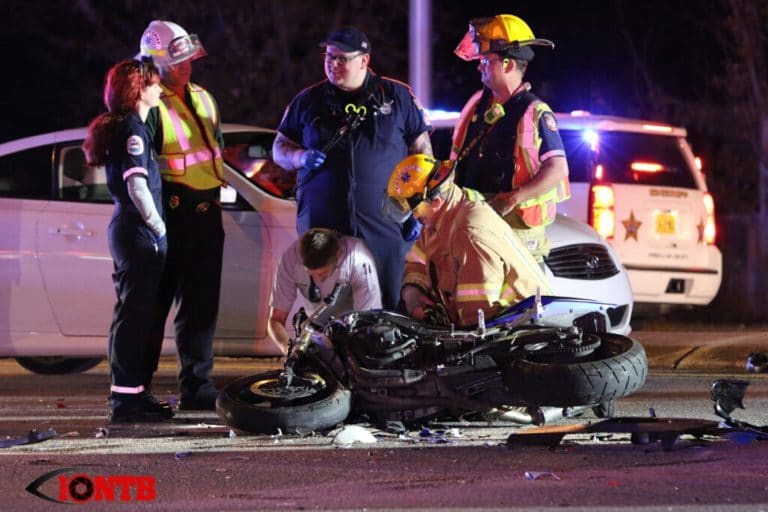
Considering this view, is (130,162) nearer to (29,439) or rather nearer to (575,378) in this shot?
(29,439)

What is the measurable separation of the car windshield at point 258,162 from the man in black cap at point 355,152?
1.23m

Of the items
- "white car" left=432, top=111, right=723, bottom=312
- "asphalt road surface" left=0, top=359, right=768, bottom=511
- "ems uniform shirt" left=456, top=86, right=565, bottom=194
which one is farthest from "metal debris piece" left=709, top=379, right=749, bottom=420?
"white car" left=432, top=111, right=723, bottom=312

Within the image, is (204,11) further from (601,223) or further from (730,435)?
(730,435)

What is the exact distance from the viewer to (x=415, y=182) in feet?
23.4

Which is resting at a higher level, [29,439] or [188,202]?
[188,202]

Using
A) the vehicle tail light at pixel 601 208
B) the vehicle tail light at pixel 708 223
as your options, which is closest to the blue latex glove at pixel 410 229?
the vehicle tail light at pixel 601 208

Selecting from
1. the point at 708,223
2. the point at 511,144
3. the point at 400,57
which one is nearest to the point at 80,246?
the point at 511,144

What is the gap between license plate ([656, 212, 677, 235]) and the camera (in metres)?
12.0

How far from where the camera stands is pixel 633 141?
1216 centimetres

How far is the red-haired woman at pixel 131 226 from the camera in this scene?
25.4ft

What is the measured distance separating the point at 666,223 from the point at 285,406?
5.72 meters

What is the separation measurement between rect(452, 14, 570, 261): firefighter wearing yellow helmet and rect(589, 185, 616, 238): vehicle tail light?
142 inches

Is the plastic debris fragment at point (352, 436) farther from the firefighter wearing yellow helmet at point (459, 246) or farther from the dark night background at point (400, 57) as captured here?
the dark night background at point (400, 57)

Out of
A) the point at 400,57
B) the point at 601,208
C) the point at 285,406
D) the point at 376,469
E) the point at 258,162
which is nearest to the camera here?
the point at 376,469
